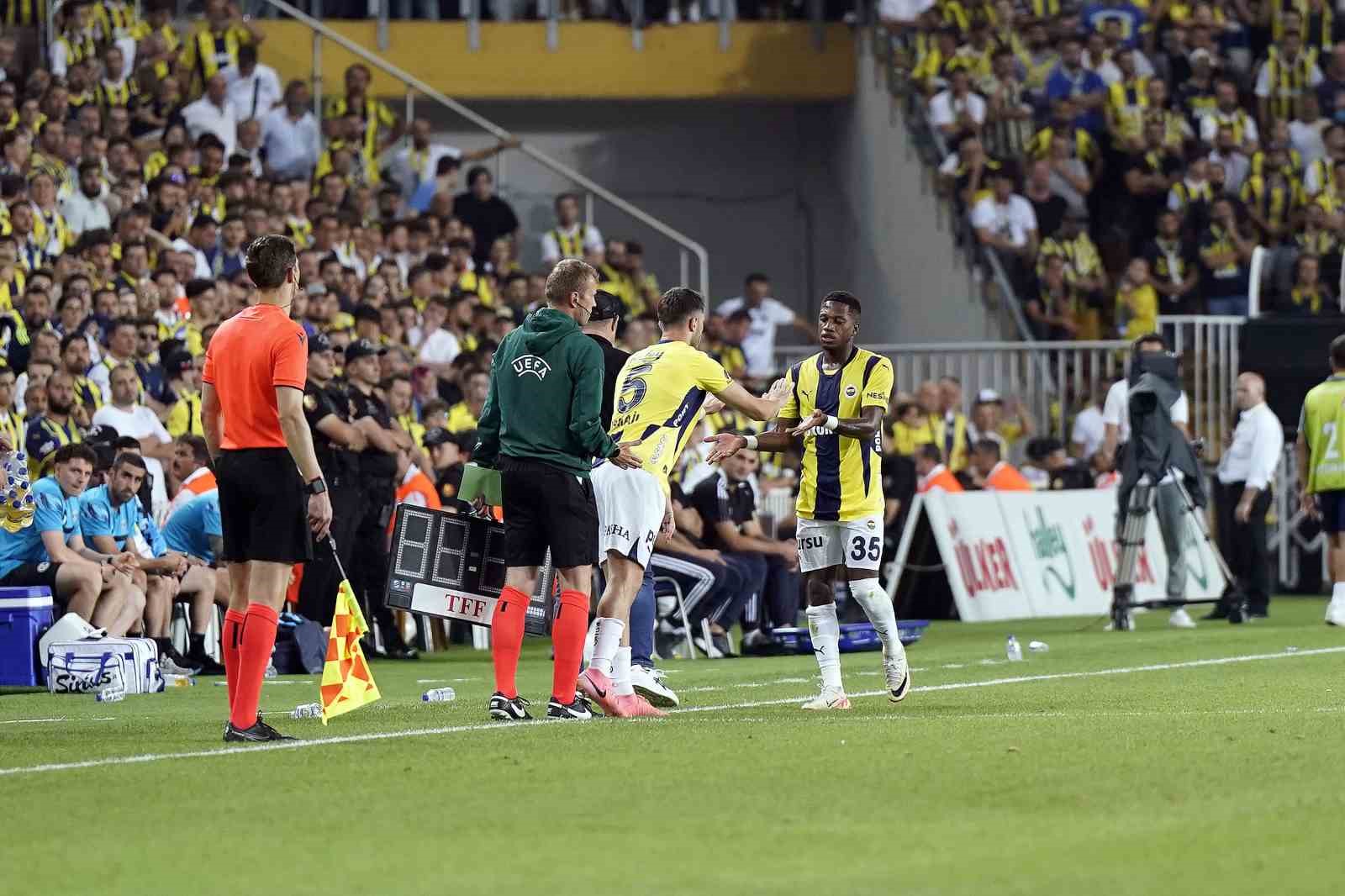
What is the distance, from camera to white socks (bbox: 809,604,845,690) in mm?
11320

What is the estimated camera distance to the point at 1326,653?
49.1ft

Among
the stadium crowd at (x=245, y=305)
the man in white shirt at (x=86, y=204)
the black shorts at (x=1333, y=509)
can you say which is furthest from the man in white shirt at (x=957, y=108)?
the man in white shirt at (x=86, y=204)

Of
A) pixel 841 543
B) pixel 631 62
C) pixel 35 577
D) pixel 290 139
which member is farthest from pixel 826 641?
pixel 631 62

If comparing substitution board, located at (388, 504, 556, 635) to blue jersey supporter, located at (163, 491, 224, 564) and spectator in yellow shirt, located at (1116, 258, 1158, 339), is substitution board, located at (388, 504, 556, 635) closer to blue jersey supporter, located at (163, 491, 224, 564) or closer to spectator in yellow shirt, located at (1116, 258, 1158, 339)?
blue jersey supporter, located at (163, 491, 224, 564)

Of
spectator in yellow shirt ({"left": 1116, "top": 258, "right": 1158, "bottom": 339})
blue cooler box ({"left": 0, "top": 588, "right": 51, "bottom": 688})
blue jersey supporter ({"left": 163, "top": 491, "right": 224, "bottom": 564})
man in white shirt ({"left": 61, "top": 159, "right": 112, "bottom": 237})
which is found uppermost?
man in white shirt ({"left": 61, "top": 159, "right": 112, "bottom": 237})

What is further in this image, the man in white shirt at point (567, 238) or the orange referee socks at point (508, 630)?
the man in white shirt at point (567, 238)

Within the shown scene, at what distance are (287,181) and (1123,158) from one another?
34.5 ft

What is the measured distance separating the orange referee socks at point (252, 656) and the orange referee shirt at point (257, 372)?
71 cm

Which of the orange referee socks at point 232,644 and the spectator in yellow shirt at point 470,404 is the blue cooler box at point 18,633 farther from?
the spectator in yellow shirt at point 470,404

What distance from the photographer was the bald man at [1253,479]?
66.5ft

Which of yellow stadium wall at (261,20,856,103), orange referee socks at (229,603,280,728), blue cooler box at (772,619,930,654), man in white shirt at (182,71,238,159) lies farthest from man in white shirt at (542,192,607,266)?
orange referee socks at (229,603,280,728)

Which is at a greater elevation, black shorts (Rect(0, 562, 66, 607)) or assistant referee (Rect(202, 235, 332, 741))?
assistant referee (Rect(202, 235, 332, 741))

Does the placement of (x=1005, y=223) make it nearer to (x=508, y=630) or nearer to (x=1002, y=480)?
(x=1002, y=480)

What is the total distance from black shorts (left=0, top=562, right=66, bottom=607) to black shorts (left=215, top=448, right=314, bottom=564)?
16.8ft
